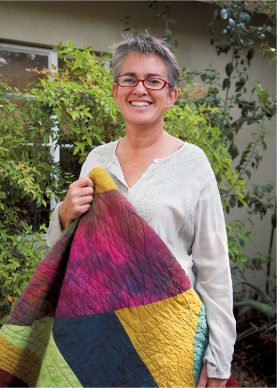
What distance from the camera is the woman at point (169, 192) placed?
1536 mm

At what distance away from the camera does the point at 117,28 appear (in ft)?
12.8

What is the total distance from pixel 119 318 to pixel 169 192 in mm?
494

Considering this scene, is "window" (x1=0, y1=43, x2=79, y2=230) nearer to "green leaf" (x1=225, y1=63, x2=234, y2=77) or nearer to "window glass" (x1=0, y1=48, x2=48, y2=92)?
"window glass" (x1=0, y1=48, x2=48, y2=92)

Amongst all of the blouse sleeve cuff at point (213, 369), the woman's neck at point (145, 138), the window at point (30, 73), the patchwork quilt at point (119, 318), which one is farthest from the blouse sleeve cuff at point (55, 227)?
the window at point (30, 73)

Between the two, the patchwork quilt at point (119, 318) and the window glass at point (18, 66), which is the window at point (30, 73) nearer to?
the window glass at point (18, 66)

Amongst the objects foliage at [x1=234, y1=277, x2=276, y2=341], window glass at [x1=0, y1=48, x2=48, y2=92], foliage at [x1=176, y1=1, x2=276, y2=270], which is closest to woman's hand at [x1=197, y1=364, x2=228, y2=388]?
foliage at [x1=176, y1=1, x2=276, y2=270]

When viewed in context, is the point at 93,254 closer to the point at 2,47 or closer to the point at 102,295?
the point at 102,295

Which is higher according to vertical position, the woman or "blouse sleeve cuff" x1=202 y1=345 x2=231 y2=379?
the woman

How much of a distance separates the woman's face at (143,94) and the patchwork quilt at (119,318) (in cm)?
36

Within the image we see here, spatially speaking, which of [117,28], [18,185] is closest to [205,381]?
[18,185]

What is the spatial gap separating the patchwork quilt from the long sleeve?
0.05m

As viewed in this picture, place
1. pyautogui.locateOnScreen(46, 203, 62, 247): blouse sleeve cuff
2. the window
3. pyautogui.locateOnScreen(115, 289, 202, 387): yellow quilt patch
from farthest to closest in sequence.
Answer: the window, pyautogui.locateOnScreen(46, 203, 62, 247): blouse sleeve cuff, pyautogui.locateOnScreen(115, 289, 202, 387): yellow quilt patch

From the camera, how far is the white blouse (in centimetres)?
153

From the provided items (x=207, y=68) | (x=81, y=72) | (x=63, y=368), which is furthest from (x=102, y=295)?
(x=207, y=68)
